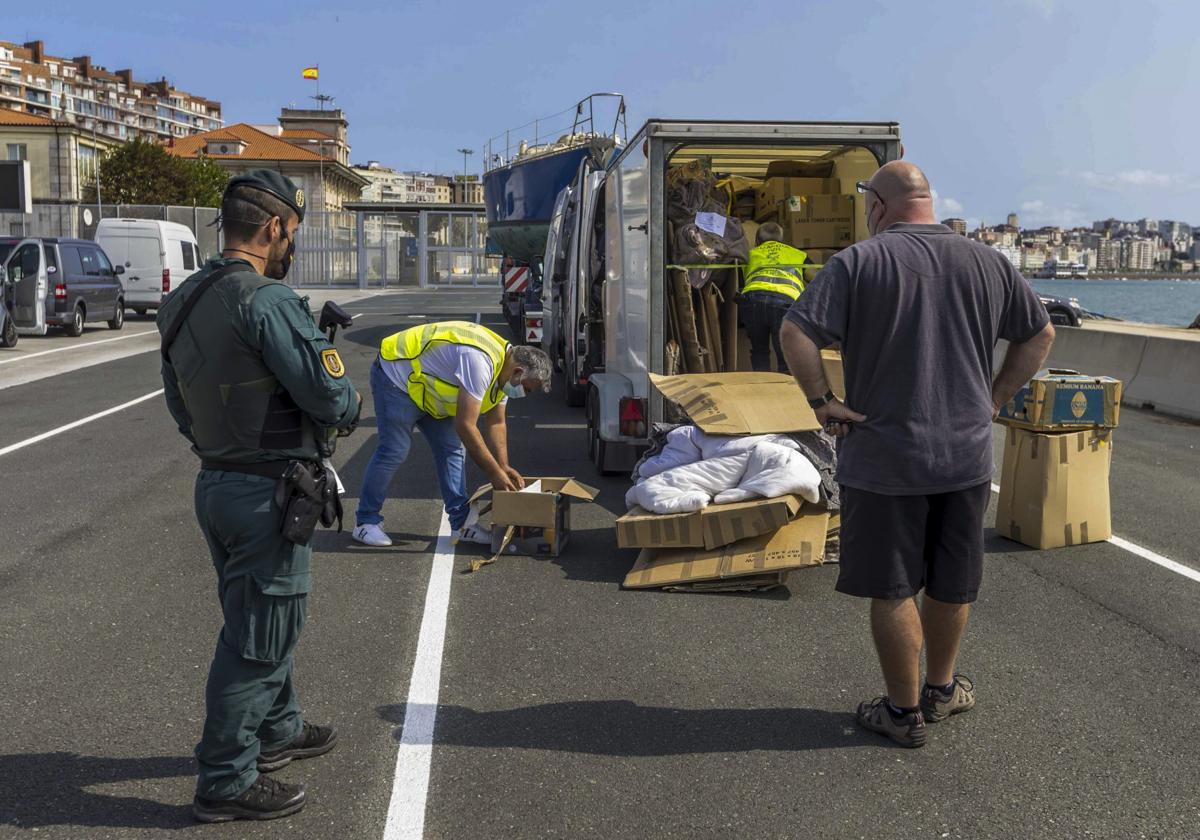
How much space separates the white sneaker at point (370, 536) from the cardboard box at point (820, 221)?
423cm

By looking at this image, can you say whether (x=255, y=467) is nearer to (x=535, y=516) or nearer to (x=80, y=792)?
(x=80, y=792)

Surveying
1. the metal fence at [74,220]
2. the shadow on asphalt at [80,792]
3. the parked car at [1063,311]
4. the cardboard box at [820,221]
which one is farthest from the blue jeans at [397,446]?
the metal fence at [74,220]

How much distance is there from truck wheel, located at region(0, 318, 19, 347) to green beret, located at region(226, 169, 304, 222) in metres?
18.6

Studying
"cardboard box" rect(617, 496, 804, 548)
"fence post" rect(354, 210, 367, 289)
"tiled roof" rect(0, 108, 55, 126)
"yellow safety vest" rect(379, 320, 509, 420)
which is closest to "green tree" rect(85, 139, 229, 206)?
"tiled roof" rect(0, 108, 55, 126)

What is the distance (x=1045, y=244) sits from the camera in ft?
646

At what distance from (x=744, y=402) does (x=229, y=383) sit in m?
4.15

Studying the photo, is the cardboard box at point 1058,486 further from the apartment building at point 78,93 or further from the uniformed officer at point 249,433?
the apartment building at point 78,93

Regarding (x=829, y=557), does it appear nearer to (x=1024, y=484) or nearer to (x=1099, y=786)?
(x=1024, y=484)

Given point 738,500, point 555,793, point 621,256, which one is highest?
point 621,256

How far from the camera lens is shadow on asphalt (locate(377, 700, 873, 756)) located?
4.20 meters

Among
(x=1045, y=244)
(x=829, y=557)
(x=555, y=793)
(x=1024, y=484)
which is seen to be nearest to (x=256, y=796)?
(x=555, y=793)

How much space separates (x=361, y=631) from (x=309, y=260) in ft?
155

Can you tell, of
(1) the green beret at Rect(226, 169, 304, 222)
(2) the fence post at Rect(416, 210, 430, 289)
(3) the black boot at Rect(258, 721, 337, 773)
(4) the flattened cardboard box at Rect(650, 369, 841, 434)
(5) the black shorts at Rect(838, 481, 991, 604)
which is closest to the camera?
(1) the green beret at Rect(226, 169, 304, 222)

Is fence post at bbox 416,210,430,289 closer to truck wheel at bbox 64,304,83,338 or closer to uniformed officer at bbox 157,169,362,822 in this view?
truck wheel at bbox 64,304,83,338
